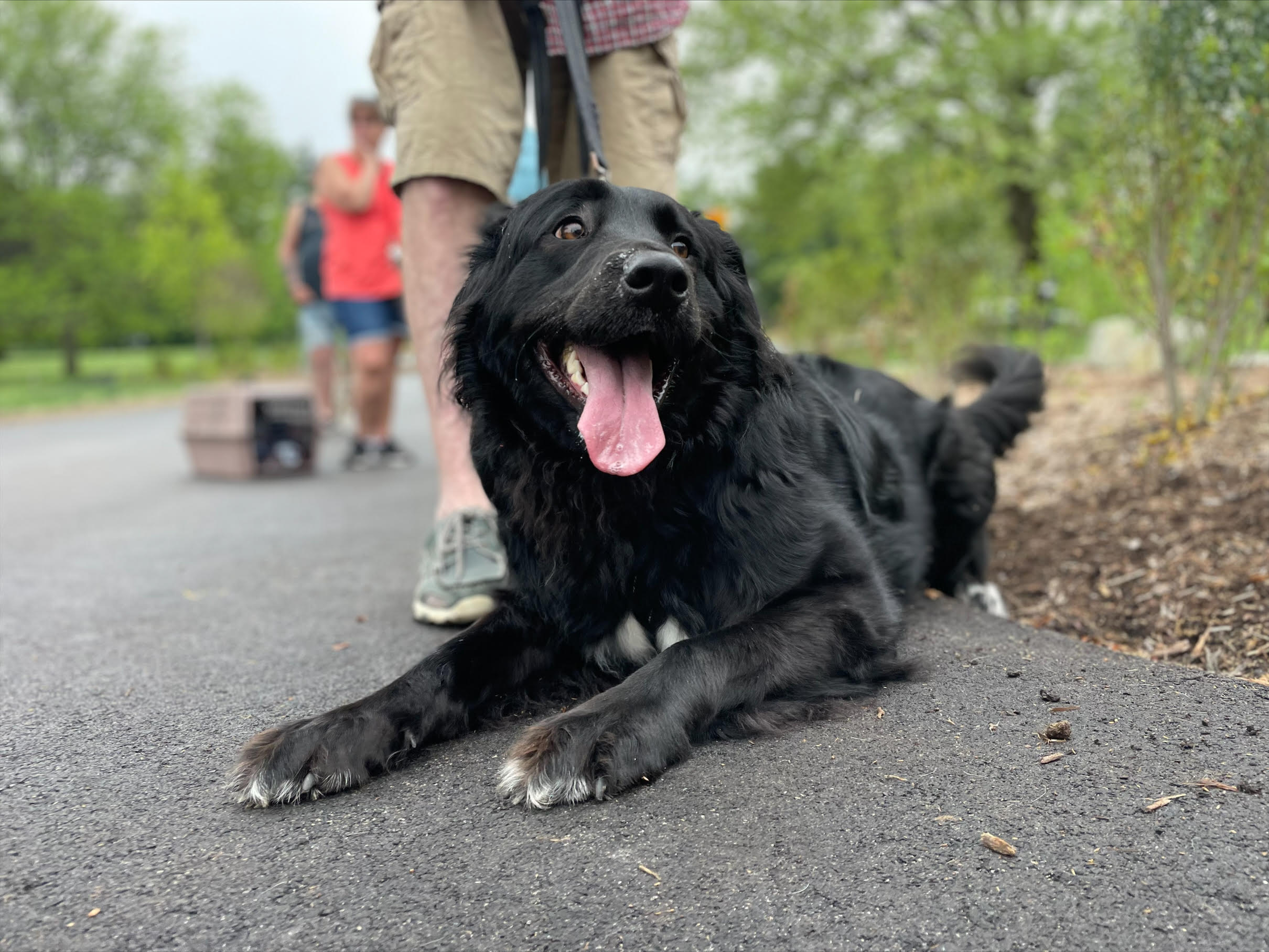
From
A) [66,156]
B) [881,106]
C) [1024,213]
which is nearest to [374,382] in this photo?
[881,106]

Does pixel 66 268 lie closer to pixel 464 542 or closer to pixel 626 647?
pixel 464 542

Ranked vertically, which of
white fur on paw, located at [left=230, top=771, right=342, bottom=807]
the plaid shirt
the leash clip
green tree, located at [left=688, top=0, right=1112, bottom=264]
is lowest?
white fur on paw, located at [left=230, top=771, right=342, bottom=807]

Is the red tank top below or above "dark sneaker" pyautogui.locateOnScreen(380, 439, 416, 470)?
above

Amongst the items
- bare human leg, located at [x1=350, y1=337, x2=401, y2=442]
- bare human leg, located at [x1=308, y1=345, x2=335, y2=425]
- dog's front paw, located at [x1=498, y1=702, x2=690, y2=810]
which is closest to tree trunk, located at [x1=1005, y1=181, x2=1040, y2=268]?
bare human leg, located at [x1=308, y1=345, x2=335, y2=425]

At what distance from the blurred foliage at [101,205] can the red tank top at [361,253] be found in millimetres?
19792

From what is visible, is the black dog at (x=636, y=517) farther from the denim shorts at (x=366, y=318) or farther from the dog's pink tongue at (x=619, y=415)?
the denim shorts at (x=366, y=318)

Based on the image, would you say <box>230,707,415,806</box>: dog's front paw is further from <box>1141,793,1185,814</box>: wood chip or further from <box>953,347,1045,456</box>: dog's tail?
<box>953,347,1045,456</box>: dog's tail

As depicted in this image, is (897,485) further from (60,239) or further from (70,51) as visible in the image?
(70,51)

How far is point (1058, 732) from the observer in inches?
74.6

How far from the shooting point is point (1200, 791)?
166cm

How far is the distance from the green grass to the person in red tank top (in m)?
10.2

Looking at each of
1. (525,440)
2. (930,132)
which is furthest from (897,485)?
(930,132)

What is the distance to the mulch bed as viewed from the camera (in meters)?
2.67

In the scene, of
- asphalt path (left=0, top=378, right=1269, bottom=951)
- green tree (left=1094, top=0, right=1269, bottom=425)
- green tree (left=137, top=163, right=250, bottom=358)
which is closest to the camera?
asphalt path (left=0, top=378, right=1269, bottom=951)
